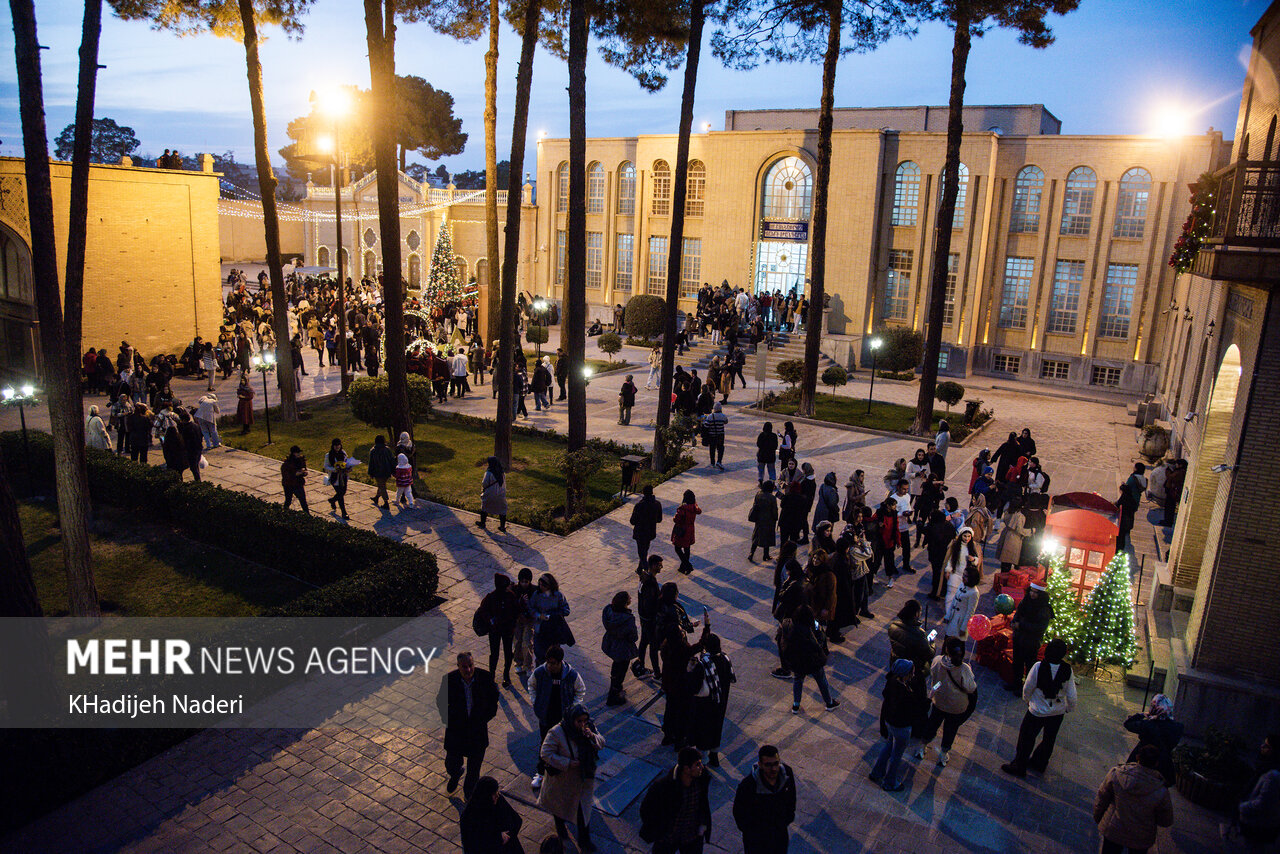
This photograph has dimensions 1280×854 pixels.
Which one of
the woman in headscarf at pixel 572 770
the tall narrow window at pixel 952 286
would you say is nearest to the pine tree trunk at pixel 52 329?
the woman in headscarf at pixel 572 770

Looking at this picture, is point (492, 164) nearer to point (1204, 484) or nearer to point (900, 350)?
point (900, 350)

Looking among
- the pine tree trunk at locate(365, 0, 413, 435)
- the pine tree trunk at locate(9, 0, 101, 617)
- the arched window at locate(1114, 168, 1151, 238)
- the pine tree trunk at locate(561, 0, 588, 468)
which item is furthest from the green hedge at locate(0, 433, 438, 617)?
the arched window at locate(1114, 168, 1151, 238)

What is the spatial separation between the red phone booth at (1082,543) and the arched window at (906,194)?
2259 cm

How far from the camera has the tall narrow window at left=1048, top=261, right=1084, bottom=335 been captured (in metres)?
29.5

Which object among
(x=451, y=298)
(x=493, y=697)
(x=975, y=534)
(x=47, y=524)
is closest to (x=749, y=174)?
(x=451, y=298)

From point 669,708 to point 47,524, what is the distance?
11590 millimetres

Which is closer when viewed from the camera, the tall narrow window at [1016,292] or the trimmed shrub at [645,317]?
the tall narrow window at [1016,292]

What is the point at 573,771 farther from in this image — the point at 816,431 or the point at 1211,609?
the point at 816,431

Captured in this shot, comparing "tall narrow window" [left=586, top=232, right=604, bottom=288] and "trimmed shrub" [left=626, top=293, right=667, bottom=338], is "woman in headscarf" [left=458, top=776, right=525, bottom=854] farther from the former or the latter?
"tall narrow window" [left=586, top=232, right=604, bottom=288]

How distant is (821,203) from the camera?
70.3 ft

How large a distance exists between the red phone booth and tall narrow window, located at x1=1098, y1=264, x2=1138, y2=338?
71.0ft

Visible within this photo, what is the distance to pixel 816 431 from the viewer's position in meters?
21.0

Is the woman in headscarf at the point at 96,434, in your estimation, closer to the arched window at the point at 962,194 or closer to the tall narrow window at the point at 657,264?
the tall narrow window at the point at 657,264

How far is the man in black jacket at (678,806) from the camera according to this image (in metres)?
5.65
